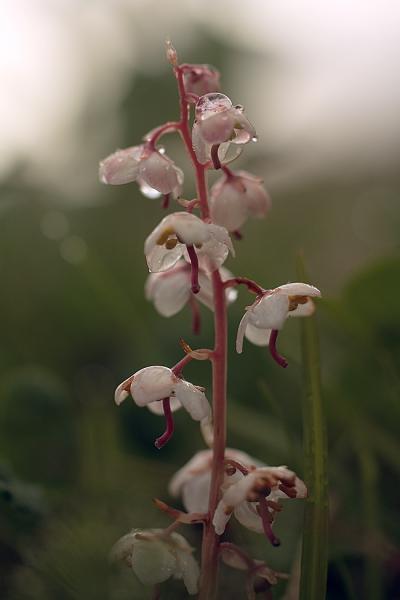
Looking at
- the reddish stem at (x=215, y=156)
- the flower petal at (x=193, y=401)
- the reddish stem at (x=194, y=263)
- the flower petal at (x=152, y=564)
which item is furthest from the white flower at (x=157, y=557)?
the reddish stem at (x=215, y=156)

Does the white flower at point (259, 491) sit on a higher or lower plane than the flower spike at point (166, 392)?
lower

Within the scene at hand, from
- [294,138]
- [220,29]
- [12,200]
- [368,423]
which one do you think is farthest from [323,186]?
[368,423]

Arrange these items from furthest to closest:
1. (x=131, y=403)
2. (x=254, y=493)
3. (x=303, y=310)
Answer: (x=131, y=403), (x=303, y=310), (x=254, y=493)

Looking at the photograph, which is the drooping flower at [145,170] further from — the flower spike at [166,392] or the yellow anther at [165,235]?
the flower spike at [166,392]

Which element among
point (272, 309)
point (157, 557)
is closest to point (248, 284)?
point (272, 309)

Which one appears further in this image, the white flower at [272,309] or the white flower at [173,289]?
the white flower at [173,289]

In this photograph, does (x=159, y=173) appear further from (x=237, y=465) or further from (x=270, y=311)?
(x=237, y=465)

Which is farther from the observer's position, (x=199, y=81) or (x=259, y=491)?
(x=199, y=81)
